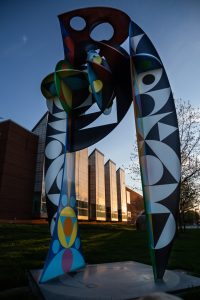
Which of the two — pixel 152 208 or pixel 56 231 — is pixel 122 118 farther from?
pixel 56 231

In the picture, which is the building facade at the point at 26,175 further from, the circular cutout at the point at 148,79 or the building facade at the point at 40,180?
the circular cutout at the point at 148,79

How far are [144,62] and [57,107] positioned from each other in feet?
9.28

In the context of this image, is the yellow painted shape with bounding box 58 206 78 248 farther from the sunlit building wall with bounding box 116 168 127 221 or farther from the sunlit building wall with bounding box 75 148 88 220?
the sunlit building wall with bounding box 116 168 127 221

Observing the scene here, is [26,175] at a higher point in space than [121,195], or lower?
lower

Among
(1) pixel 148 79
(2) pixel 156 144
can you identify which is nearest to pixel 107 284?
(2) pixel 156 144

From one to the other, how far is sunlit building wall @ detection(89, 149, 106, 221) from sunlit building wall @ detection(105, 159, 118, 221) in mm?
2951

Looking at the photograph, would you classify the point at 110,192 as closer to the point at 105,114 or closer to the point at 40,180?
the point at 40,180

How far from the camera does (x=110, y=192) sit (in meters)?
48.3

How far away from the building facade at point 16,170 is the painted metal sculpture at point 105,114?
74.1 feet

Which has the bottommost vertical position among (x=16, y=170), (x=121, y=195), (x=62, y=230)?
(x=62, y=230)

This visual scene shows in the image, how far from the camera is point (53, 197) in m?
6.43

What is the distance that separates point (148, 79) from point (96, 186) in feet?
123

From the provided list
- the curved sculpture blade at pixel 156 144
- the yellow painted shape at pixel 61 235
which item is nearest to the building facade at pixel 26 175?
the yellow painted shape at pixel 61 235

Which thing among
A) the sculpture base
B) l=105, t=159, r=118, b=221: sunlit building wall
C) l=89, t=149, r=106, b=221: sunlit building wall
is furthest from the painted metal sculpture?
l=105, t=159, r=118, b=221: sunlit building wall
